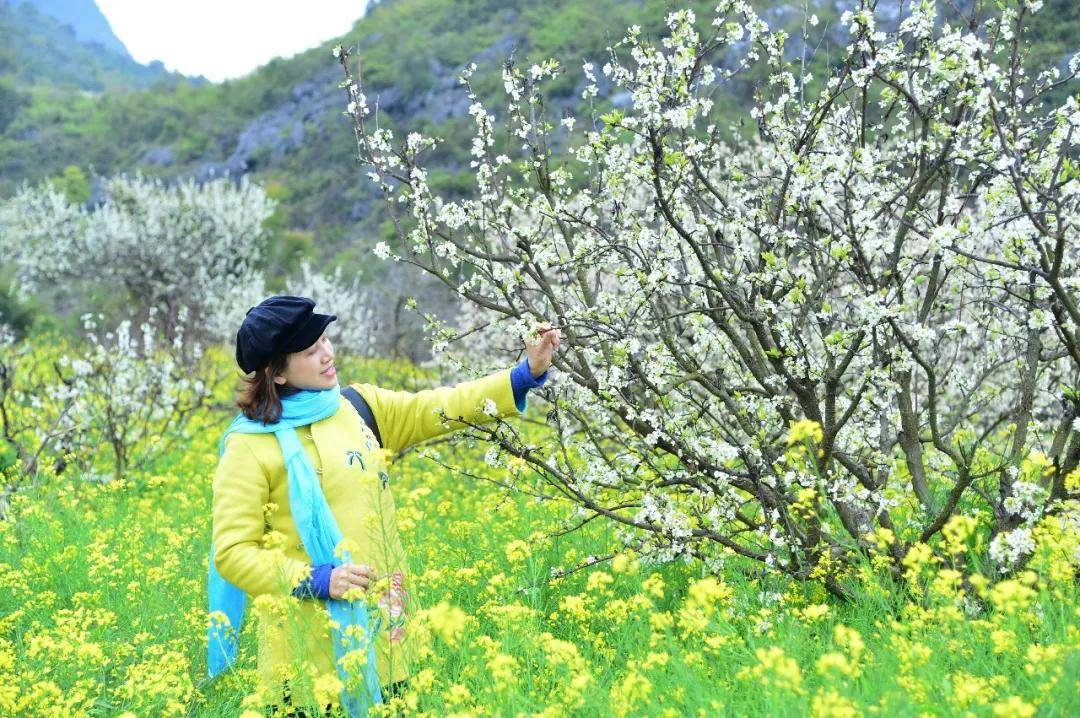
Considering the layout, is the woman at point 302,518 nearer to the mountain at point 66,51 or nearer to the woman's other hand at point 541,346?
the woman's other hand at point 541,346

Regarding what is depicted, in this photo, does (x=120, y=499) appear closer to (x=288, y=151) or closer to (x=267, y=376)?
(x=267, y=376)

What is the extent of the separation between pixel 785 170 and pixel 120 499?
6817mm

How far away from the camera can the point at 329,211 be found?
56125mm

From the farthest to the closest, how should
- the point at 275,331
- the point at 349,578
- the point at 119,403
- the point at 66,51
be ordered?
1. the point at 66,51
2. the point at 119,403
3. the point at 275,331
4. the point at 349,578

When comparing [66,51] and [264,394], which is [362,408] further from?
[66,51]

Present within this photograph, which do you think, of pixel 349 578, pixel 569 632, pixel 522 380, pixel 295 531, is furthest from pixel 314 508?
pixel 569 632

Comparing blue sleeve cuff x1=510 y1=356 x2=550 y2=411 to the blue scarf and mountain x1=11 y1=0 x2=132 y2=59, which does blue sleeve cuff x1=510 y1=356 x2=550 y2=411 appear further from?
mountain x1=11 y1=0 x2=132 y2=59

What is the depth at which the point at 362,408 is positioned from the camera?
3.91 metres

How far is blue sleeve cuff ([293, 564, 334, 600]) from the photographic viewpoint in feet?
10.8

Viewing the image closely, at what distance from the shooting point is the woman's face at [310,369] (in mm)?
3572

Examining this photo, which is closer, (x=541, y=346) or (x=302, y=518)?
(x=302, y=518)

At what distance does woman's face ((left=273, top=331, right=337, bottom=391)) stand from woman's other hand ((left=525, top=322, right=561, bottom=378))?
0.82 m

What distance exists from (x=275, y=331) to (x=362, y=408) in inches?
23.0

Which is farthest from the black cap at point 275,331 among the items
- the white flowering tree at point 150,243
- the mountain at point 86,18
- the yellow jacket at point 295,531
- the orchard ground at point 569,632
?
the mountain at point 86,18
